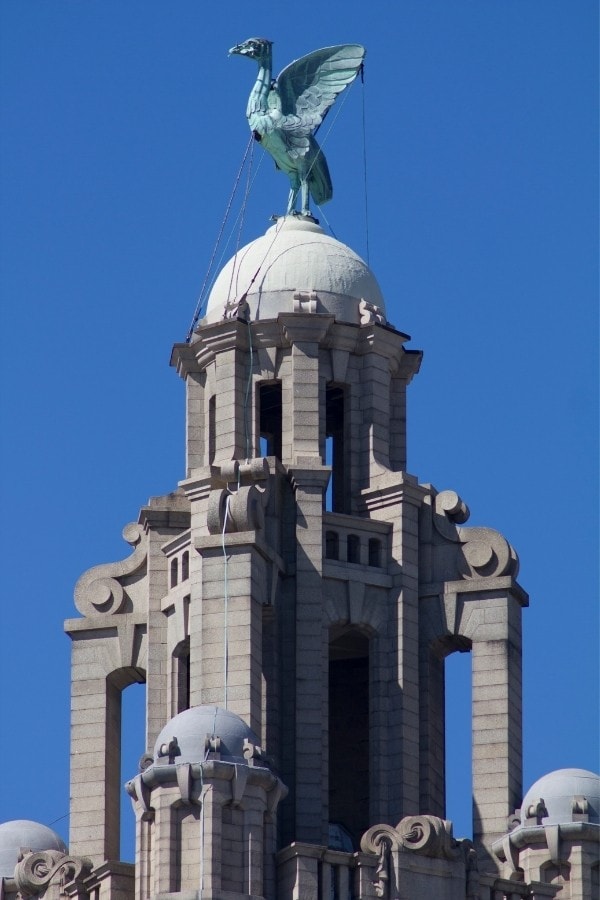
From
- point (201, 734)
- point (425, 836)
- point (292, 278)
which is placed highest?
point (292, 278)

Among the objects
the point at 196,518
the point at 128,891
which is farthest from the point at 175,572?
the point at 128,891

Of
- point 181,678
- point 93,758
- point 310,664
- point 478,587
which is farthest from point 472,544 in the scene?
point 93,758

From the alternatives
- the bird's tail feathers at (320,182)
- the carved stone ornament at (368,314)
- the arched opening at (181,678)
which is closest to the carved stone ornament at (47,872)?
the arched opening at (181,678)

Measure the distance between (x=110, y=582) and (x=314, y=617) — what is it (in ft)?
16.7

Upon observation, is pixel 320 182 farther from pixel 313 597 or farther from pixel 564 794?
pixel 564 794

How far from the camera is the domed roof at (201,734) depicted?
9300 centimetres

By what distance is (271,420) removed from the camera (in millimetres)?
102750

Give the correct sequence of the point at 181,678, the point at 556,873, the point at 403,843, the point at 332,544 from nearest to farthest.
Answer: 1. the point at 403,843
2. the point at 556,873
3. the point at 181,678
4. the point at 332,544

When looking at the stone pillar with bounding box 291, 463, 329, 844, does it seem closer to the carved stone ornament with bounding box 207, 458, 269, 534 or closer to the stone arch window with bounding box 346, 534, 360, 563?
the stone arch window with bounding box 346, 534, 360, 563

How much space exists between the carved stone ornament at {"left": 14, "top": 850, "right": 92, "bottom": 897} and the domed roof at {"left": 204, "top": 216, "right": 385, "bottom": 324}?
Answer: 11590 mm

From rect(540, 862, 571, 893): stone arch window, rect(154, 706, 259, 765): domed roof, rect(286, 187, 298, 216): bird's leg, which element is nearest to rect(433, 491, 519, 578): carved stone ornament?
rect(540, 862, 571, 893): stone arch window

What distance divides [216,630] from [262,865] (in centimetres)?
580

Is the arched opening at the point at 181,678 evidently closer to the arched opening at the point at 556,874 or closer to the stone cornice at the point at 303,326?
the stone cornice at the point at 303,326

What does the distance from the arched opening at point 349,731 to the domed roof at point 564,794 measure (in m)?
4.55
